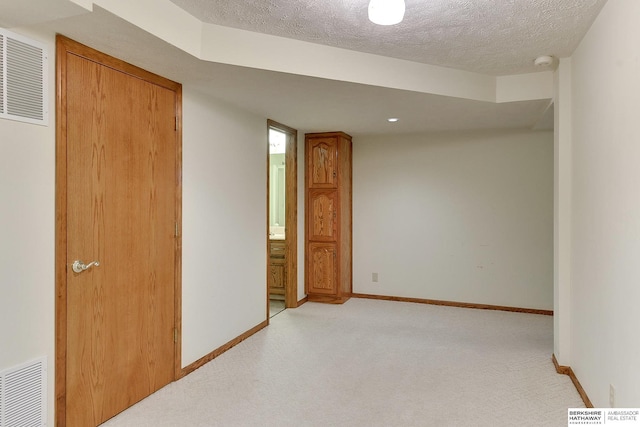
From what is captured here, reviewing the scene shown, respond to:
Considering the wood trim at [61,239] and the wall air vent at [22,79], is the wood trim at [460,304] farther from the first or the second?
the wall air vent at [22,79]

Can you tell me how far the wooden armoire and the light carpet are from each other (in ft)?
2.80

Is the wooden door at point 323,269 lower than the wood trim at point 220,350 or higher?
higher

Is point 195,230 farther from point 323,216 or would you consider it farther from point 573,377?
point 573,377

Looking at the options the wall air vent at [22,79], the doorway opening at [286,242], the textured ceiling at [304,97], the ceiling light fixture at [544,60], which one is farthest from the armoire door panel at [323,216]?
the wall air vent at [22,79]

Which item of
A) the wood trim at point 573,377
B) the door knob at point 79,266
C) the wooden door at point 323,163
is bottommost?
the wood trim at point 573,377

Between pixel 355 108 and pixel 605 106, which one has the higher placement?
pixel 355 108

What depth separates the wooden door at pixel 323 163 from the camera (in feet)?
17.0

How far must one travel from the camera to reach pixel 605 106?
2.25 meters

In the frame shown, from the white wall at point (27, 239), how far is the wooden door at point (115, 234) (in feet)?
0.22

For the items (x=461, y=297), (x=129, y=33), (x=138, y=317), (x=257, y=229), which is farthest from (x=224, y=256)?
(x=461, y=297)

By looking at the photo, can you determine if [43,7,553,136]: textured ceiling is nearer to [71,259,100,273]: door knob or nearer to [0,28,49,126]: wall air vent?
[0,28,49,126]: wall air vent

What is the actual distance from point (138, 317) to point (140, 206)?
0.73m

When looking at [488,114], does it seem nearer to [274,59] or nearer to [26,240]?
[274,59]

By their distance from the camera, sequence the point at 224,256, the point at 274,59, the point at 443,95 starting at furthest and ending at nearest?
the point at 224,256 → the point at 443,95 → the point at 274,59
